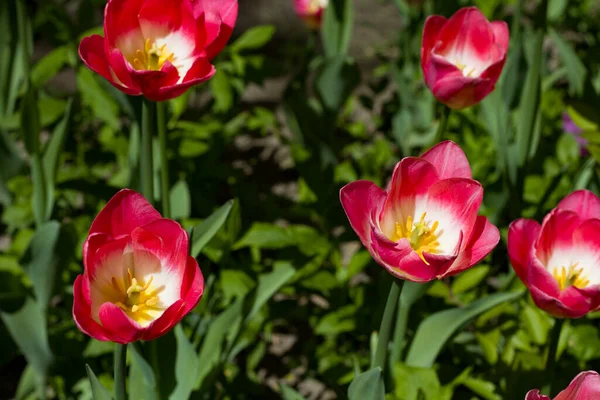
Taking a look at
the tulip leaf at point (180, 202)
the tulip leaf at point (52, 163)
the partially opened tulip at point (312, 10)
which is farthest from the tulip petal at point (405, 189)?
the partially opened tulip at point (312, 10)

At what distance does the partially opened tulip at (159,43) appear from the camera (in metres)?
0.97

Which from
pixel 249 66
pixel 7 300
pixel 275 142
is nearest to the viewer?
pixel 7 300

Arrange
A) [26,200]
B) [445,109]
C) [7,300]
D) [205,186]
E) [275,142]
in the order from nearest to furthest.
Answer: [445,109] → [7,300] → [26,200] → [205,186] → [275,142]

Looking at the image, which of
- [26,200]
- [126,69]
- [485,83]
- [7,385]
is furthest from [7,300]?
[485,83]

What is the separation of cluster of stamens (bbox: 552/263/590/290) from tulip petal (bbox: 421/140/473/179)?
244 millimetres

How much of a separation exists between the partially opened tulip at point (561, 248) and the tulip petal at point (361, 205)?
213mm

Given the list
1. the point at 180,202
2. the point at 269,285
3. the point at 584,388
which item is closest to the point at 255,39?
the point at 180,202

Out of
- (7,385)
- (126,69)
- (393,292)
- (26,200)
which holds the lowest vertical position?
(7,385)

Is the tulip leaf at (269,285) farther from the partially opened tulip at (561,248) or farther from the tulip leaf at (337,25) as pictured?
the tulip leaf at (337,25)

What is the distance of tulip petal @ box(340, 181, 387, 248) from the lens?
875 millimetres

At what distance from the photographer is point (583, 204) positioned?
1061 mm

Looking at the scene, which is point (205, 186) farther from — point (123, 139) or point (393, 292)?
point (393, 292)

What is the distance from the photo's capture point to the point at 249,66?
1.76m

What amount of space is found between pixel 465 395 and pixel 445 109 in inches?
20.1
